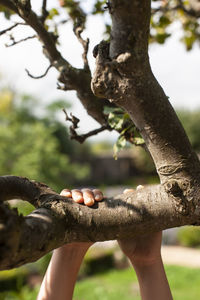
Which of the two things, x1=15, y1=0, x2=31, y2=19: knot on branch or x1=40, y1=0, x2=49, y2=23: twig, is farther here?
Answer: x1=40, y1=0, x2=49, y2=23: twig

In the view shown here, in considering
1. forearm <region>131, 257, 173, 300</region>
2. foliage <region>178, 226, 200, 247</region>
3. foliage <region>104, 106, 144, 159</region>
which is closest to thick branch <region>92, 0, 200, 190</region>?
foliage <region>104, 106, 144, 159</region>

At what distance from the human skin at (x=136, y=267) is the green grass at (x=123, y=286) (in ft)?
19.1

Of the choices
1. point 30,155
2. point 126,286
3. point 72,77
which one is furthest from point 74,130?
point 30,155

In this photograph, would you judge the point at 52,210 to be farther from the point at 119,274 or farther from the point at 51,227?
the point at 119,274

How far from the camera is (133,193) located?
4.77 ft

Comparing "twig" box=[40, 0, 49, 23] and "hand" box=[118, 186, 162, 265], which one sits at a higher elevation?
"twig" box=[40, 0, 49, 23]

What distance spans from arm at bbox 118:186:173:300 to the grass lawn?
614cm

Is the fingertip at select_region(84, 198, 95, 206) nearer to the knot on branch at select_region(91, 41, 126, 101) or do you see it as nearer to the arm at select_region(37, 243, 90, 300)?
the knot on branch at select_region(91, 41, 126, 101)

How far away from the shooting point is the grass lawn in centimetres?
779

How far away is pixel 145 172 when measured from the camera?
28922 mm

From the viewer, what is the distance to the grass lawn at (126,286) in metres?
7.79

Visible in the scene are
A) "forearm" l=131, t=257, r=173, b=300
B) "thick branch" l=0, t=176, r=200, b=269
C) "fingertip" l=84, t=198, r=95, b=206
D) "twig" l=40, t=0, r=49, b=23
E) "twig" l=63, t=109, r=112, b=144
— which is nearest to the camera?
"thick branch" l=0, t=176, r=200, b=269

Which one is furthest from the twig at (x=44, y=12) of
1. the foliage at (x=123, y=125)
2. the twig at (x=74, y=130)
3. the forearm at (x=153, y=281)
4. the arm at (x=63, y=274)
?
the forearm at (x=153, y=281)

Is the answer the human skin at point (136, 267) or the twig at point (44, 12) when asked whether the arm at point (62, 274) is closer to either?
the human skin at point (136, 267)
